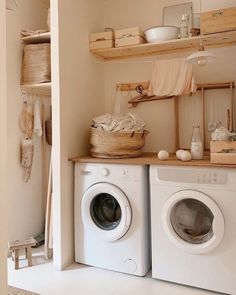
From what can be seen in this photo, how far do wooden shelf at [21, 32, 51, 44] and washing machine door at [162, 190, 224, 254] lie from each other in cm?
192

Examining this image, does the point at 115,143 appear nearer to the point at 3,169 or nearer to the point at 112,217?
the point at 112,217

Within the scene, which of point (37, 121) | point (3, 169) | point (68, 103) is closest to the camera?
point (3, 169)

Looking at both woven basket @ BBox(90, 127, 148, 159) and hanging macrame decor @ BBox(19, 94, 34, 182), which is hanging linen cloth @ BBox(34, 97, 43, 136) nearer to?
hanging macrame decor @ BBox(19, 94, 34, 182)

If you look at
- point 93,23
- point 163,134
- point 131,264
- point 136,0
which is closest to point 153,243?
point 131,264

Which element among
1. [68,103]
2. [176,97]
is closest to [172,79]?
[176,97]

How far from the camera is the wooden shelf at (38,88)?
2729 mm

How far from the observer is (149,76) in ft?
9.97

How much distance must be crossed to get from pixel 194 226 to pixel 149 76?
161 centimetres

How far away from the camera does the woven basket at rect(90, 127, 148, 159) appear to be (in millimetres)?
2480

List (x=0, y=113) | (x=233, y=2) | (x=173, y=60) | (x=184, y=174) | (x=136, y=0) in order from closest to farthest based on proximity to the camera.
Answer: (x=0, y=113), (x=184, y=174), (x=233, y=2), (x=173, y=60), (x=136, y=0)

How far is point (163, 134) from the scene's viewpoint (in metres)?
3.01

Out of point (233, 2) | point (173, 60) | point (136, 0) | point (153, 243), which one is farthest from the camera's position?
point (136, 0)

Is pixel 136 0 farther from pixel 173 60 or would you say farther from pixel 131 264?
pixel 131 264

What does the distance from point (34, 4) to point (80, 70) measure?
994mm
